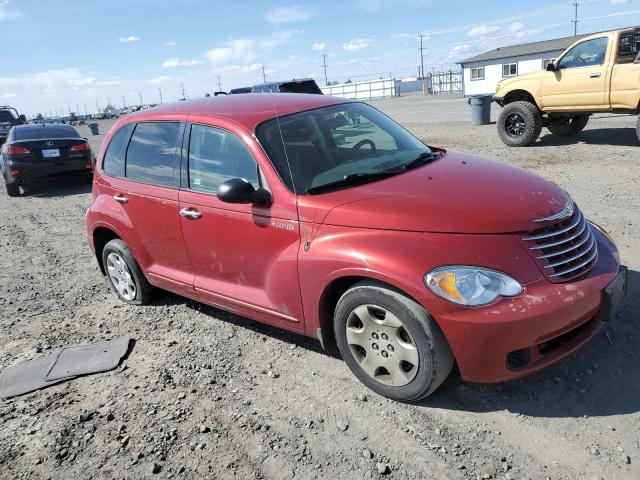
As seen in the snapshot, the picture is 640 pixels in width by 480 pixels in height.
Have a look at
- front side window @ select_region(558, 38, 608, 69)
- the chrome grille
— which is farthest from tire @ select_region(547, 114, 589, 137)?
the chrome grille

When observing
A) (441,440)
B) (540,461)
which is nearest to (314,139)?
(441,440)

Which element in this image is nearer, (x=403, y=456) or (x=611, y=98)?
(x=403, y=456)

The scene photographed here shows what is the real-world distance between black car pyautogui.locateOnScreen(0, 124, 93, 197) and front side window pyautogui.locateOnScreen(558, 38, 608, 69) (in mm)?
10705

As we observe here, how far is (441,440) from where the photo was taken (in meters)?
2.75

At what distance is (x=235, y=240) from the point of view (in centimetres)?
359

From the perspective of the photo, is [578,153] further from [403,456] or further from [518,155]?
[403,456]

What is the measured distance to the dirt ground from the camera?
2.63 metres

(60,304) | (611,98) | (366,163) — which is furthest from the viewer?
(611,98)

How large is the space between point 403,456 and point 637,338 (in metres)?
1.94

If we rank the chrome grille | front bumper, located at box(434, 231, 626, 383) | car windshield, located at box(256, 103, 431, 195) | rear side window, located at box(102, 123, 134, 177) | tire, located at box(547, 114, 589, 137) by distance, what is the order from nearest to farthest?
front bumper, located at box(434, 231, 626, 383) → the chrome grille → car windshield, located at box(256, 103, 431, 195) → rear side window, located at box(102, 123, 134, 177) → tire, located at box(547, 114, 589, 137)

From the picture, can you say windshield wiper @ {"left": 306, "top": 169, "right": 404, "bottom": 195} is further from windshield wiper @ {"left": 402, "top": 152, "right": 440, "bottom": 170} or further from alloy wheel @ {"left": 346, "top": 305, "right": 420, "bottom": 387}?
alloy wheel @ {"left": 346, "top": 305, "right": 420, "bottom": 387}

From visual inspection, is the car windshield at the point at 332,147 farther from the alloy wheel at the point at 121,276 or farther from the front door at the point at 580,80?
the front door at the point at 580,80

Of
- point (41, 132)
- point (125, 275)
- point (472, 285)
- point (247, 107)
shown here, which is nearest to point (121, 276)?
point (125, 275)

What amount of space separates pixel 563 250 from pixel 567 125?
11.1 meters
